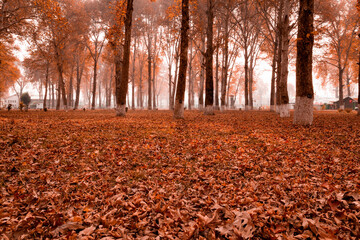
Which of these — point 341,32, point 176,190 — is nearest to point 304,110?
point 176,190

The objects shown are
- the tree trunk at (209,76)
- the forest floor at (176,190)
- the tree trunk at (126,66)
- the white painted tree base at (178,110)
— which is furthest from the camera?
the tree trunk at (209,76)

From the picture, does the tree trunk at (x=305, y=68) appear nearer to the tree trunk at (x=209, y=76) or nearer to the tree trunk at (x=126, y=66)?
the tree trunk at (x=209, y=76)

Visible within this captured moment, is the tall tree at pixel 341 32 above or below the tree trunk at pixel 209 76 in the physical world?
above

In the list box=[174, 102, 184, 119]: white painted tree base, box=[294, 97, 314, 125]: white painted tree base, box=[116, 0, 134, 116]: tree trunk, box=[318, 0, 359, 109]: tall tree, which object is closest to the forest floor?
box=[294, 97, 314, 125]: white painted tree base

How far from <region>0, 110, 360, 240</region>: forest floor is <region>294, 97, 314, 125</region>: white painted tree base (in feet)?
9.60

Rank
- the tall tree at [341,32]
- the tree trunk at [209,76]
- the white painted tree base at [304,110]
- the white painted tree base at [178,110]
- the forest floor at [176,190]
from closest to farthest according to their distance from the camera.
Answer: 1. the forest floor at [176,190]
2. the white painted tree base at [304,110]
3. the white painted tree base at [178,110]
4. the tree trunk at [209,76]
5. the tall tree at [341,32]

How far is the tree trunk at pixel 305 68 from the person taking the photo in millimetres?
7559

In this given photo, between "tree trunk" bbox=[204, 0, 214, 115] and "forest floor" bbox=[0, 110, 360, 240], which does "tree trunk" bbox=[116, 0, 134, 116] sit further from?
"forest floor" bbox=[0, 110, 360, 240]

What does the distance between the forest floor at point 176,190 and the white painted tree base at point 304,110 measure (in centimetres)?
292

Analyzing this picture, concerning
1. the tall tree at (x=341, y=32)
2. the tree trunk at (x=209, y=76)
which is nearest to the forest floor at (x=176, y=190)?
the tree trunk at (x=209, y=76)

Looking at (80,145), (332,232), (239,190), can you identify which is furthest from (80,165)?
(332,232)

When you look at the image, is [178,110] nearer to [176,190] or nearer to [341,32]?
[176,190]

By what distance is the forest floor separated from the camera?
6.17ft

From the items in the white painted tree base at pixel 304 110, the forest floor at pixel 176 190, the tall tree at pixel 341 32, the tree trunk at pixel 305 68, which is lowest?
the forest floor at pixel 176 190
